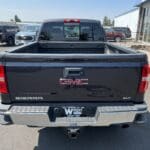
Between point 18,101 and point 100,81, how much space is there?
114cm

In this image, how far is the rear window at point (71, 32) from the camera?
5.69 metres

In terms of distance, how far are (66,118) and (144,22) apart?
26.9 metres

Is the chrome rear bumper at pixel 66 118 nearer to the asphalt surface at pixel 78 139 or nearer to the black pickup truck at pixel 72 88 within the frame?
the black pickup truck at pixel 72 88

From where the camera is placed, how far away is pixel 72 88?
3.12m

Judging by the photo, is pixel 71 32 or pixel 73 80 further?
pixel 71 32

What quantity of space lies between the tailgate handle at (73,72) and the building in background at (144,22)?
2335 cm

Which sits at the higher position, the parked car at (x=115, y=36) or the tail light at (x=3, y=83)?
the tail light at (x=3, y=83)

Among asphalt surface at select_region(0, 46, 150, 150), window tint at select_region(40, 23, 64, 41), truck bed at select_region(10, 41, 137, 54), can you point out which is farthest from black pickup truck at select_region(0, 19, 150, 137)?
window tint at select_region(40, 23, 64, 41)

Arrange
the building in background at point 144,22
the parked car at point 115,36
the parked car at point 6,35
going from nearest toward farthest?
the parked car at point 6,35
the building in background at point 144,22
the parked car at point 115,36

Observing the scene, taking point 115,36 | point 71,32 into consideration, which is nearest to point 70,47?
point 71,32

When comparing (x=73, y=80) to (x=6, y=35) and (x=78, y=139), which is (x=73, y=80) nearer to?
(x=78, y=139)

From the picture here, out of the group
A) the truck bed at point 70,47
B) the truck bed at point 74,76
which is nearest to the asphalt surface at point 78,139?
the truck bed at point 74,76

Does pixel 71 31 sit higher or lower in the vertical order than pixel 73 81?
higher

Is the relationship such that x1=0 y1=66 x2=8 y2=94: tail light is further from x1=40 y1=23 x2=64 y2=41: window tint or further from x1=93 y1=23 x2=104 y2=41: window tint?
x1=93 y1=23 x2=104 y2=41: window tint
